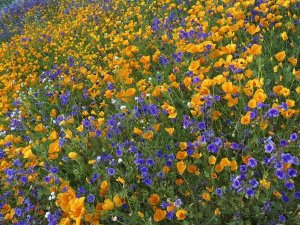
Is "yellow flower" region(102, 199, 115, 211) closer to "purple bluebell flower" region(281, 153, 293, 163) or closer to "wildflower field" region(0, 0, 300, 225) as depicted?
"wildflower field" region(0, 0, 300, 225)

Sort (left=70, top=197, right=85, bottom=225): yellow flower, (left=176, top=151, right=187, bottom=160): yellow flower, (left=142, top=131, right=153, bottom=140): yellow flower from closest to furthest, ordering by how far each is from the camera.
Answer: (left=70, top=197, right=85, bottom=225): yellow flower, (left=176, top=151, right=187, bottom=160): yellow flower, (left=142, top=131, right=153, bottom=140): yellow flower

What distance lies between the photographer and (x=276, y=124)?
8.18 ft

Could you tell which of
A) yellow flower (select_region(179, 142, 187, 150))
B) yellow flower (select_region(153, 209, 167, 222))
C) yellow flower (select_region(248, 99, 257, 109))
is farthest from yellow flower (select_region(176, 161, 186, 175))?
yellow flower (select_region(248, 99, 257, 109))

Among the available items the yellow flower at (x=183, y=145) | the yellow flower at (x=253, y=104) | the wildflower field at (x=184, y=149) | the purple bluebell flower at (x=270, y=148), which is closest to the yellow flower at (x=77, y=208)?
the wildflower field at (x=184, y=149)

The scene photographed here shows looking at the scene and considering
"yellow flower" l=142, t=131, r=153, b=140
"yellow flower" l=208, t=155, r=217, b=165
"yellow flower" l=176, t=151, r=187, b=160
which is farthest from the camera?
"yellow flower" l=142, t=131, r=153, b=140

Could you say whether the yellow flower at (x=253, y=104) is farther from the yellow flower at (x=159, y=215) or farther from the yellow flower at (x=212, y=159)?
the yellow flower at (x=159, y=215)

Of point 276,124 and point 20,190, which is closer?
point 276,124

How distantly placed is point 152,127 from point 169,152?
0.23m

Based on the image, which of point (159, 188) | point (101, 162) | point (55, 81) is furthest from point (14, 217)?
point (55, 81)

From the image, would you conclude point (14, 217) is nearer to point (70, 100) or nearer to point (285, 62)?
point (70, 100)

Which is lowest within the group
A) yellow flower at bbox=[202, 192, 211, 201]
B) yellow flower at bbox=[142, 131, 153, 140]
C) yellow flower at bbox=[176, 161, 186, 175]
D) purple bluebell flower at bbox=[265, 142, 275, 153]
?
yellow flower at bbox=[202, 192, 211, 201]

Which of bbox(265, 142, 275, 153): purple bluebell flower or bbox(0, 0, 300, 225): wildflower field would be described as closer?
bbox(265, 142, 275, 153): purple bluebell flower

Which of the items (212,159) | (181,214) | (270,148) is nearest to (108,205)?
(181,214)

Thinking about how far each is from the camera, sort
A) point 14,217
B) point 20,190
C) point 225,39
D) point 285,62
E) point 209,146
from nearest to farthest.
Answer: point 209,146 < point 14,217 < point 20,190 < point 285,62 < point 225,39
